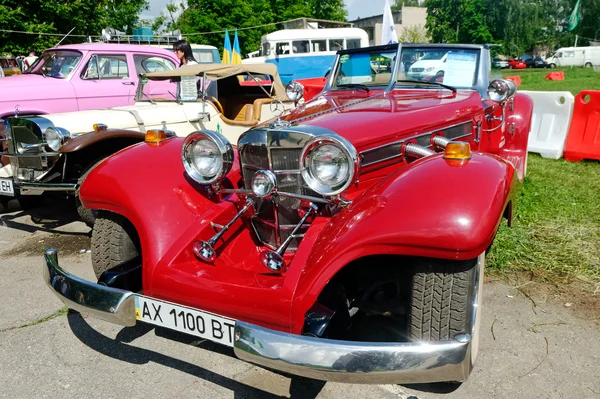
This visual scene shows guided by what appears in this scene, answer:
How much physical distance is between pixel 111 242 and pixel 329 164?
146cm

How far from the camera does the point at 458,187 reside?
214cm

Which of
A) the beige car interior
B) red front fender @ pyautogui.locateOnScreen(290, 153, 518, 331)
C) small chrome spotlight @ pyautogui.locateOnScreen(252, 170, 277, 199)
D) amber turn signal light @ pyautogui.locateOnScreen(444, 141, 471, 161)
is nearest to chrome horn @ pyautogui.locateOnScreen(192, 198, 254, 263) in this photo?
small chrome spotlight @ pyautogui.locateOnScreen(252, 170, 277, 199)

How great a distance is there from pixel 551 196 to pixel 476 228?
366 cm

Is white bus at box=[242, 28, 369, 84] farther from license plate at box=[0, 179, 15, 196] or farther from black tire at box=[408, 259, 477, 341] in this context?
black tire at box=[408, 259, 477, 341]

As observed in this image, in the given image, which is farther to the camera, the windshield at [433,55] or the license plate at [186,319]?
the windshield at [433,55]

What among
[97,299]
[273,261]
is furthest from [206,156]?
[97,299]

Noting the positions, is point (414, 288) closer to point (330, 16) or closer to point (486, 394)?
point (486, 394)

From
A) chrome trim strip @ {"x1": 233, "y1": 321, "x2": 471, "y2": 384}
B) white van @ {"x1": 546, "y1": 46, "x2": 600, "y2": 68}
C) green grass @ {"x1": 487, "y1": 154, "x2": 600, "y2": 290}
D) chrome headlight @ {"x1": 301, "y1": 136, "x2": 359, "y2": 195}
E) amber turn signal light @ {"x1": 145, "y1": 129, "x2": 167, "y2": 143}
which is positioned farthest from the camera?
white van @ {"x1": 546, "y1": 46, "x2": 600, "y2": 68}

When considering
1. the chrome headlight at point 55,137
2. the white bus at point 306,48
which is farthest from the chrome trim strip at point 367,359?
the white bus at point 306,48

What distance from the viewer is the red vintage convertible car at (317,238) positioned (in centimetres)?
197

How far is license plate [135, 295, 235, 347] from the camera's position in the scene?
6.93ft

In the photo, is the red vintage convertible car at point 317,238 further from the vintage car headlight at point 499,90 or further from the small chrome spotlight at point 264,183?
the vintage car headlight at point 499,90

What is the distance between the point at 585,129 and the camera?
6.85 m

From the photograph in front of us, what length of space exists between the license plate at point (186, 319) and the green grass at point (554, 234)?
2367 millimetres
